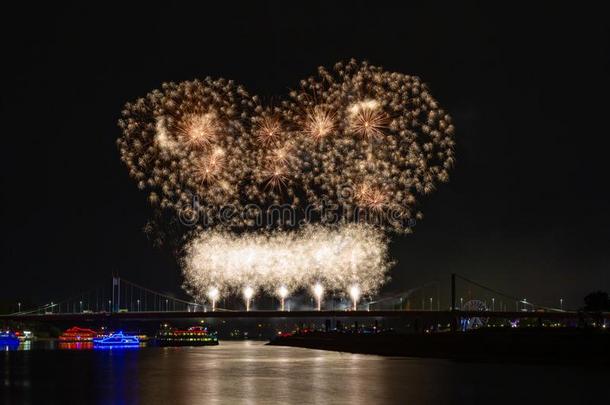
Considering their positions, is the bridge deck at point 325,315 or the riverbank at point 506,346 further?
the bridge deck at point 325,315

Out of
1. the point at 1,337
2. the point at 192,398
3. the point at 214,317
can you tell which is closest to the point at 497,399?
the point at 192,398

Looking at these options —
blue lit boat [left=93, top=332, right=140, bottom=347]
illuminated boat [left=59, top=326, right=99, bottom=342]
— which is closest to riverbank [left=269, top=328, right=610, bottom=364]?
blue lit boat [left=93, top=332, right=140, bottom=347]

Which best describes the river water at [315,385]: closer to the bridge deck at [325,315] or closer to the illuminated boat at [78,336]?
the bridge deck at [325,315]

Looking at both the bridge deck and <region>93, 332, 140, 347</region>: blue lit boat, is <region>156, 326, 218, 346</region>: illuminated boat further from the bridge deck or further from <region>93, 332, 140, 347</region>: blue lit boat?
the bridge deck

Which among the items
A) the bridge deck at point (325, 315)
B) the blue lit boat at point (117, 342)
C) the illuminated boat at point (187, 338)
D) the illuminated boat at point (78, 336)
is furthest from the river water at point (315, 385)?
the illuminated boat at point (78, 336)

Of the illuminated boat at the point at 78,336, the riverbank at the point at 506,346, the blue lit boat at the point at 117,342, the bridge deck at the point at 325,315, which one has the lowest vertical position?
the illuminated boat at the point at 78,336
